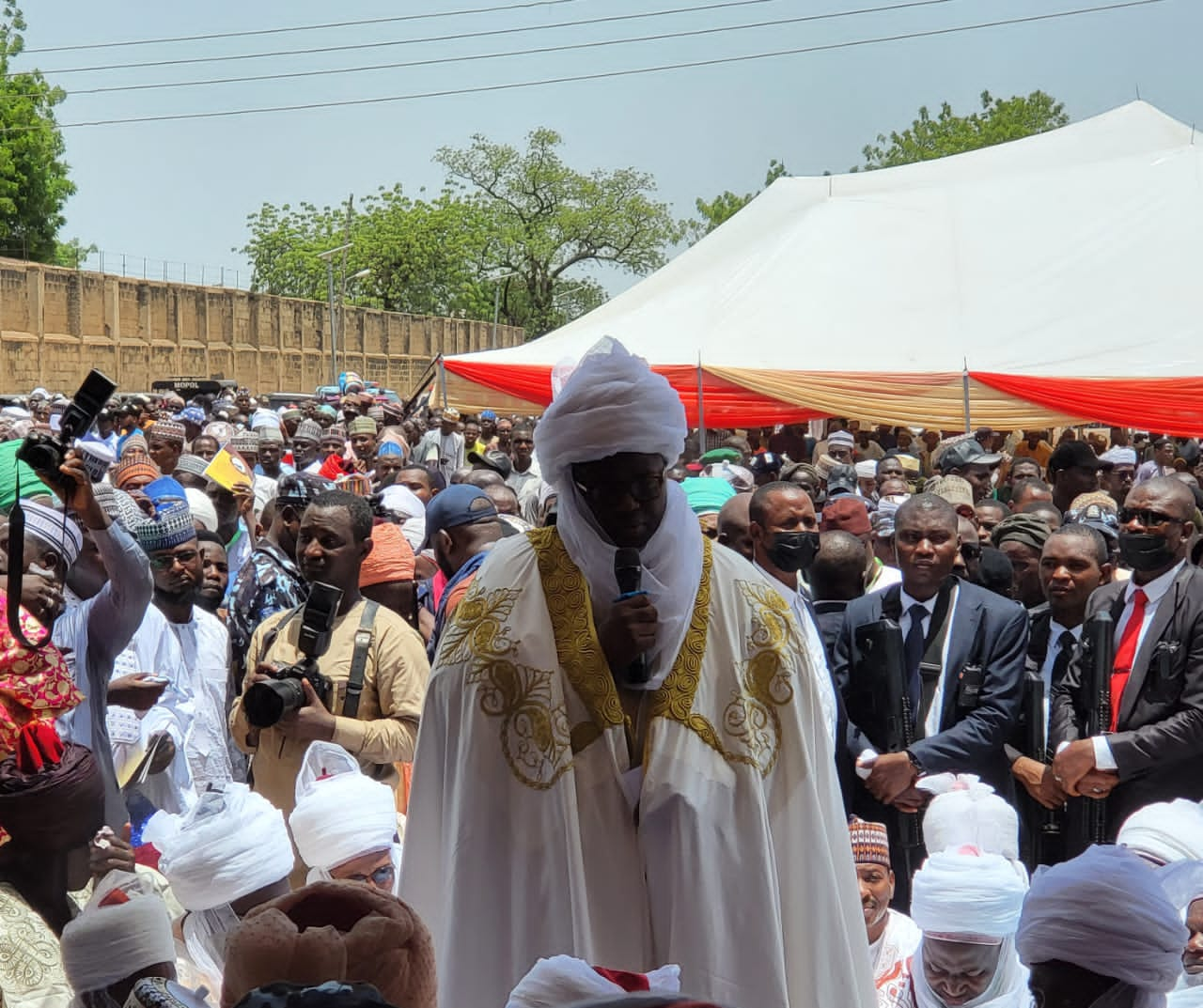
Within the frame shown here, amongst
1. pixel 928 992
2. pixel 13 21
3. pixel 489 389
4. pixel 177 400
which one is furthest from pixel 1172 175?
pixel 13 21

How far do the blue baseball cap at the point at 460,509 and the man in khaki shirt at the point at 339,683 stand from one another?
2.78 ft

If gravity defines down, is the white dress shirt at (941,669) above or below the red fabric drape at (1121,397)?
below

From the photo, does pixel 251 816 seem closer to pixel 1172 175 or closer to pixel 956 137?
pixel 1172 175

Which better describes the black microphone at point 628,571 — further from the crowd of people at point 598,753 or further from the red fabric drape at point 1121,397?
the red fabric drape at point 1121,397

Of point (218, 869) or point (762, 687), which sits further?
point (218, 869)

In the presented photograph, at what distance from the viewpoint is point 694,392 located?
479 inches

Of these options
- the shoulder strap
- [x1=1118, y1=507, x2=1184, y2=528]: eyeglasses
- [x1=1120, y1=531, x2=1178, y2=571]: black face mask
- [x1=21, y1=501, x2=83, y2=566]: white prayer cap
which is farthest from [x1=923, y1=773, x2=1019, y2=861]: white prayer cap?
[x1=21, y1=501, x2=83, y2=566]: white prayer cap

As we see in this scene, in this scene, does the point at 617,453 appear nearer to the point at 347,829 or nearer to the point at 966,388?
the point at 347,829

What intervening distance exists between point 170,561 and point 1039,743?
10.9 ft

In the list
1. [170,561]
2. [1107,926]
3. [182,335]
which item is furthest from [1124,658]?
[182,335]

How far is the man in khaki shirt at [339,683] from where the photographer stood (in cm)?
443

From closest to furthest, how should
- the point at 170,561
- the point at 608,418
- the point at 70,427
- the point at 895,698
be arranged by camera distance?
the point at 608,418, the point at 70,427, the point at 895,698, the point at 170,561

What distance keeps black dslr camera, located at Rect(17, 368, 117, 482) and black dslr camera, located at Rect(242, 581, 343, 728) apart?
0.86m

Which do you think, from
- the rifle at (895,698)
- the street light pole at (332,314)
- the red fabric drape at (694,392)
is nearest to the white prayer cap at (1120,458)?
the red fabric drape at (694,392)
